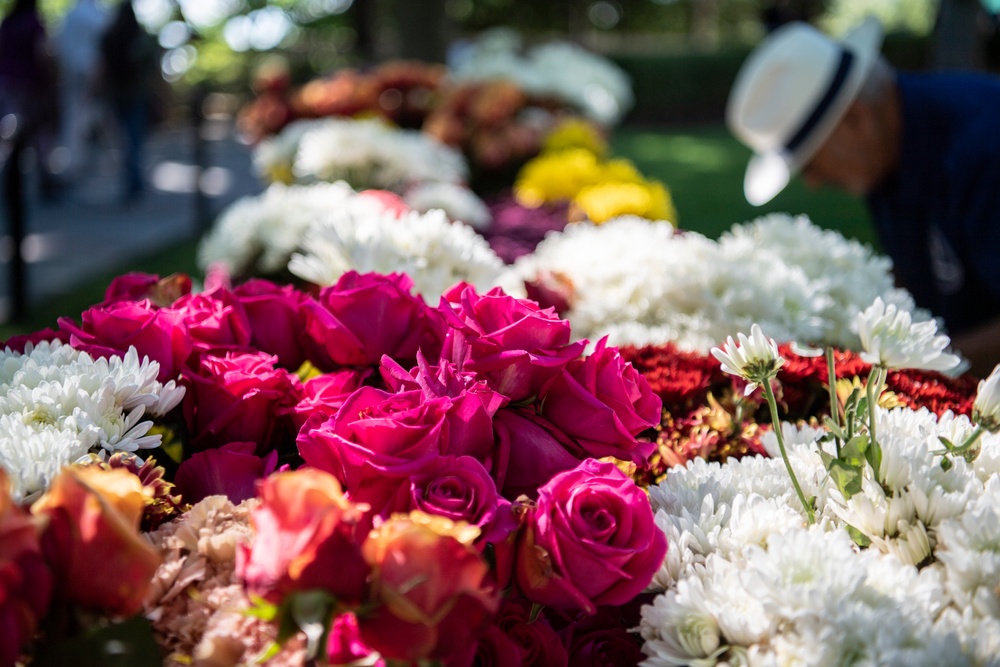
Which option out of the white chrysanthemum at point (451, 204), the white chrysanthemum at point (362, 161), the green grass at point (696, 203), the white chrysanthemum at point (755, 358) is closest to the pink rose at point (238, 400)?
the white chrysanthemum at point (755, 358)

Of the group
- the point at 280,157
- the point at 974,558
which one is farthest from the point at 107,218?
the point at 974,558

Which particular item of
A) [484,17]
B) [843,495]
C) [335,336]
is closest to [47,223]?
[335,336]

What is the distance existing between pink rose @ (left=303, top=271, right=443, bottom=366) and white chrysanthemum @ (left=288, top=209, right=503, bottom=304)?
1.02 ft

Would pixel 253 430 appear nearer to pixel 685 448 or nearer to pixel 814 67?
pixel 685 448

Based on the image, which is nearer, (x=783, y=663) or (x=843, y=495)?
(x=783, y=663)

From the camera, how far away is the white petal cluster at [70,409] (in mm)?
854

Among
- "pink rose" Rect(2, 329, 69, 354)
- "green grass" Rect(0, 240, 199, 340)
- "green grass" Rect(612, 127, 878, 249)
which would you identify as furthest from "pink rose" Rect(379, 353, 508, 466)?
"green grass" Rect(612, 127, 878, 249)

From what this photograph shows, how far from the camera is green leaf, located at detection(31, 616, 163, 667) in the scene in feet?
2.26

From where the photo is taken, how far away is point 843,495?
0.83 meters

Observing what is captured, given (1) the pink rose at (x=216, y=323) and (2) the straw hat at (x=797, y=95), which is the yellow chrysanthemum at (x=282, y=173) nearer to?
(2) the straw hat at (x=797, y=95)

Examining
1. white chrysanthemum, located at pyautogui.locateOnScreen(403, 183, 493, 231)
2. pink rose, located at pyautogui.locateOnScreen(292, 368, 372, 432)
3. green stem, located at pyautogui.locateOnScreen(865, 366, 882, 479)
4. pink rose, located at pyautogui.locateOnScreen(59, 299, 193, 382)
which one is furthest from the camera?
white chrysanthemum, located at pyautogui.locateOnScreen(403, 183, 493, 231)

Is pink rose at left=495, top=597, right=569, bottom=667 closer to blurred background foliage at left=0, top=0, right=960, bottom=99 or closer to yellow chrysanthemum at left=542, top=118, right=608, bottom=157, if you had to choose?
yellow chrysanthemum at left=542, top=118, right=608, bottom=157

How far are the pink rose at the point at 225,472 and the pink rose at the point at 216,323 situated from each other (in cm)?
17

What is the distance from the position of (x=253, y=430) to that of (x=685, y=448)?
21.5 inches
